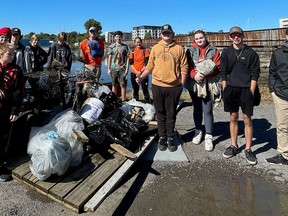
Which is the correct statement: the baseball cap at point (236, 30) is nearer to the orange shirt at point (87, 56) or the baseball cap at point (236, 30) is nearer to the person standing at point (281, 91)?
the person standing at point (281, 91)

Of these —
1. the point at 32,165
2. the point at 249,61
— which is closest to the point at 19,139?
the point at 32,165

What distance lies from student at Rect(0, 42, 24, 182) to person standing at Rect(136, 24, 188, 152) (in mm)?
1989

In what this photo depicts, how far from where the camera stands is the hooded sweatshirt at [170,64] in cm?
447

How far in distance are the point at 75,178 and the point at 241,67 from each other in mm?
2797

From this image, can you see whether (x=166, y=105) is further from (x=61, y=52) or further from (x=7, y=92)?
(x=61, y=52)

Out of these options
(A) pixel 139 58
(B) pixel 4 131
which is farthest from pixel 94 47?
(B) pixel 4 131

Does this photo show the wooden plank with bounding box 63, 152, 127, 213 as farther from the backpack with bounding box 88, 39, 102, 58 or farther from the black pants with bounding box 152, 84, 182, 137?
the backpack with bounding box 88, 39, 102, 58

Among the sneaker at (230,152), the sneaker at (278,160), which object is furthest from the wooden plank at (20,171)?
the sneaker at (278,160)

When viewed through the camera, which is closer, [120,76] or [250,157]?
[250,157]

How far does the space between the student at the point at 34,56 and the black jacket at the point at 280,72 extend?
4.28m

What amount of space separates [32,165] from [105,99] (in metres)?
A: 2.12

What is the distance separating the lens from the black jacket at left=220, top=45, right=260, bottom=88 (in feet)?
13.9

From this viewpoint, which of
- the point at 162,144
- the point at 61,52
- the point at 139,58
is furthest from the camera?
the point at 139,58

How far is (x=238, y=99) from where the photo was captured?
4418mm
